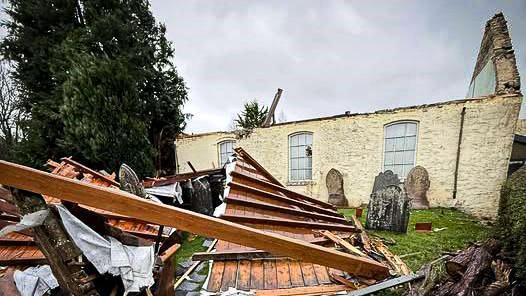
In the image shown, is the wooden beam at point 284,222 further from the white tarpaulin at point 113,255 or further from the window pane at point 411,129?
the window pane at point 411,129

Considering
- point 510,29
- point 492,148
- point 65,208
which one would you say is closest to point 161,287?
point 65,208

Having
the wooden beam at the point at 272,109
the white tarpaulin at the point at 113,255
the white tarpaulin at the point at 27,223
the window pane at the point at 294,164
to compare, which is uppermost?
the wooden beam at the point at 272,109

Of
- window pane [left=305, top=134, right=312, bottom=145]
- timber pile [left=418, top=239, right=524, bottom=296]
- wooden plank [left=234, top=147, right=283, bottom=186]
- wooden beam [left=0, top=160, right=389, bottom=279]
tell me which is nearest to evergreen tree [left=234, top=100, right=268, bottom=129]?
window pane [left=305, top=134, right=312, bottom=145]

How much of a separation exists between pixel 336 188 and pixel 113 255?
834cm

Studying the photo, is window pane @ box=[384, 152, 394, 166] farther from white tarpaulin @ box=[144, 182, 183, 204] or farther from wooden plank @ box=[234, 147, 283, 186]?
white tarpaulin @ box=[144, 182, 183, 204]

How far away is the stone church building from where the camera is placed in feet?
21.7

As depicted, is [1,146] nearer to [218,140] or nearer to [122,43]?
[122,43]

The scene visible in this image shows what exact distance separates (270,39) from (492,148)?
1162 centimetres

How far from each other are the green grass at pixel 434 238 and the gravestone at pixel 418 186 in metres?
1.17

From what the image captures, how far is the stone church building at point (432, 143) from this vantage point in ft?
21.7

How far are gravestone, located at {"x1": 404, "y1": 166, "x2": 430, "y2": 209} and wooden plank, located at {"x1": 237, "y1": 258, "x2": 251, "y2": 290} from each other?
706 centimetres

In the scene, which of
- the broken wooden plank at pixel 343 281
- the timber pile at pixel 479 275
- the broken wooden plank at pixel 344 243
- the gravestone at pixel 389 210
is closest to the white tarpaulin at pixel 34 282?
the broken wooden plank at pixel 343 281

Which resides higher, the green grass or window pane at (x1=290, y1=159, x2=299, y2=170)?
window pane at (x1=290, y1=159, x2=299, y2=170)

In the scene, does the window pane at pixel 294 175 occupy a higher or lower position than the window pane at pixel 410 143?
lower
